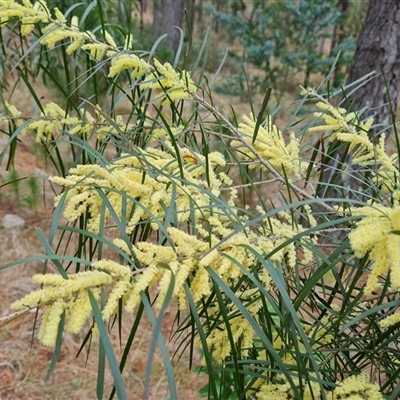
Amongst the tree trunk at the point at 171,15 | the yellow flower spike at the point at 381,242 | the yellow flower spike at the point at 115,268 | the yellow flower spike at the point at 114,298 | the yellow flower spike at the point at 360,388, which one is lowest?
the tree trunk at the point at 171,15

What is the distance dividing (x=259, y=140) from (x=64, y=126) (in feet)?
1.10

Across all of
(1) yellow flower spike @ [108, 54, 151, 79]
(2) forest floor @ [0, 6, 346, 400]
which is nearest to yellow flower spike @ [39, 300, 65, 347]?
(1) yellow flower spike @ [108, 54, 151, 79]

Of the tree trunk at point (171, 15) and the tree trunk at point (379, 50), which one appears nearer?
the tree trunk at point (379, 50)

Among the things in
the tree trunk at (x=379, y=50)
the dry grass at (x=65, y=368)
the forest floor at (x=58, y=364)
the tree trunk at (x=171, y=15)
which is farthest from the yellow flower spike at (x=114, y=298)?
the tree trunk at (x=171, y=15)

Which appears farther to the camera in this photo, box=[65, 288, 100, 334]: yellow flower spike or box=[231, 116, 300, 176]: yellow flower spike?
box=[231, 116, 300, 176]: yellow flower spike

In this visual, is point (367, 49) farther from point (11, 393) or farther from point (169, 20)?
point (169, 20)

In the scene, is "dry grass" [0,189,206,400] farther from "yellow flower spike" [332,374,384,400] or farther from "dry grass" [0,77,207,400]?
"yellow flower spike" [332,374,384,400]

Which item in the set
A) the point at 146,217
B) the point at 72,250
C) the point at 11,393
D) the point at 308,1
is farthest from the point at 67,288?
the point at 308,1

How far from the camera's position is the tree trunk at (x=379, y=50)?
169 centimetres

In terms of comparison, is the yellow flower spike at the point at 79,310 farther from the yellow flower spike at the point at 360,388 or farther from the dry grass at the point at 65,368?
the dry grass at the point at 65,368

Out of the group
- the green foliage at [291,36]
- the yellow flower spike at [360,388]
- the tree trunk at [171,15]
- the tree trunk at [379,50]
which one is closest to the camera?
the yellow flower spike at [360,388]

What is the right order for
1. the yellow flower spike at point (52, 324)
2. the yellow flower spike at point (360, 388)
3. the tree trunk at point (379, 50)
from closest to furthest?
the yellow flower spike at point (52, 324) < the yellow flower spike at point (360, 388) < the tree trunk at point (379, 50)

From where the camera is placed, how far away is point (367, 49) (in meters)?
1.75

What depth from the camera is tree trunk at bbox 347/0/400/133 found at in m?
1.69
